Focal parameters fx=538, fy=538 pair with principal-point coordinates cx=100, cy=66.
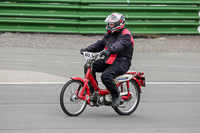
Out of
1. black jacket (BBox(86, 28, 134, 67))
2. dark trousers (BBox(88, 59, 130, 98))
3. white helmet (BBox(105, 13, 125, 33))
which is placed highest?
white helmet (BBox(105, 13, 125, 33))

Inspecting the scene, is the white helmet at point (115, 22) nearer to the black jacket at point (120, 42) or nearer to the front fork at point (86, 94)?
the black jacket at point (120, 42)

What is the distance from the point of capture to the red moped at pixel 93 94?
8120 millimetres

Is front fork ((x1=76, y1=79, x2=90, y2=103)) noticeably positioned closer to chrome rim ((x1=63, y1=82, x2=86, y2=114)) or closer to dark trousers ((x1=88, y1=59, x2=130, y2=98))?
chrome rim ((x1=63, y1=82, x2=86, y2=114))

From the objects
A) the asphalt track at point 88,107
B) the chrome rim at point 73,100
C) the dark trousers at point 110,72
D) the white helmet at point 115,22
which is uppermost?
the white helmet at point 115,22

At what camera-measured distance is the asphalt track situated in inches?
297

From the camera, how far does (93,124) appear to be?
7.65 metres

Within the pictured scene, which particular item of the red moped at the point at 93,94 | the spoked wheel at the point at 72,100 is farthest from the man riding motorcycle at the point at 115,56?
the spoked wheel at the point at 72,100

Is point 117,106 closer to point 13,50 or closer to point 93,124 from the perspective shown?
point 93,124

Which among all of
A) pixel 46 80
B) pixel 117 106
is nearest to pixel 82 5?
pixel 46 80

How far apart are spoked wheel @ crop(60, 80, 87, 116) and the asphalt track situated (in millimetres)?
110

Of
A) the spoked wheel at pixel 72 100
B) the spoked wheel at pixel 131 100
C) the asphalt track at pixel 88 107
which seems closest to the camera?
the asphalt track at pixel 88 107

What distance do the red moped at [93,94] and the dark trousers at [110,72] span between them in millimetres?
115

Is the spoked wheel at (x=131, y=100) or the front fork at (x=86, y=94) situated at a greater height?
the front fork at (x=86, y=94)

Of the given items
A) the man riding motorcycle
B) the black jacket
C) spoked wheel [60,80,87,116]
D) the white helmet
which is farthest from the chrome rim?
the white helmet
